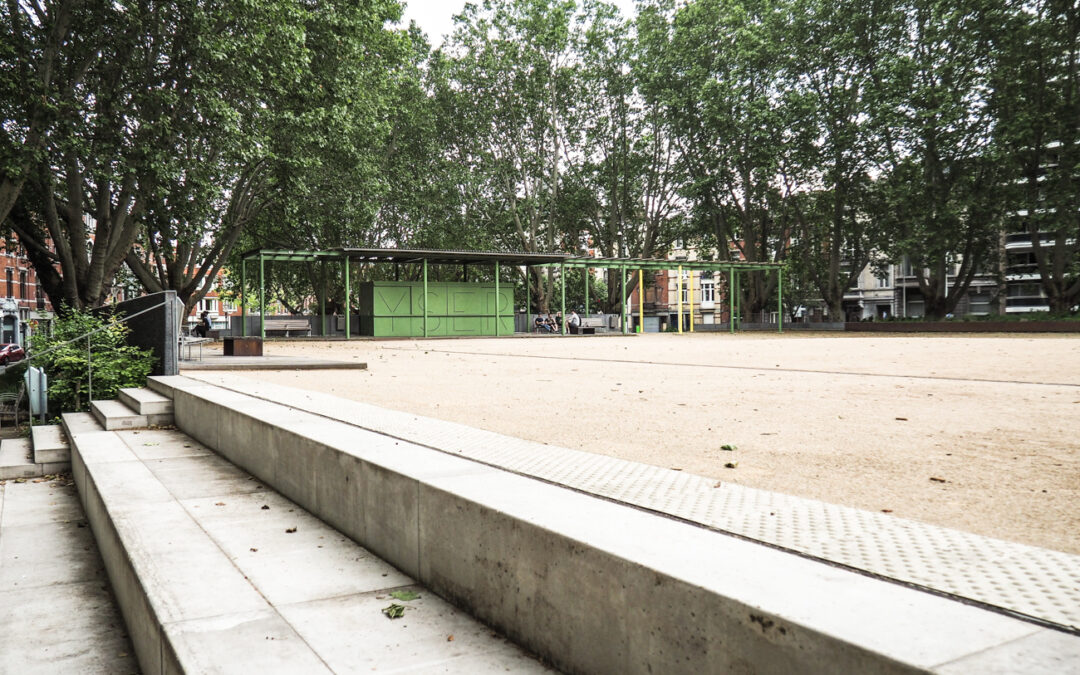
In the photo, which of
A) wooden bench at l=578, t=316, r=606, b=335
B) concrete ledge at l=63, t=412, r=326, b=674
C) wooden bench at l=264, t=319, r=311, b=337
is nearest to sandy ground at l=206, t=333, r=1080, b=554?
concrete ledge at l=63, t=412, r=326, b=674

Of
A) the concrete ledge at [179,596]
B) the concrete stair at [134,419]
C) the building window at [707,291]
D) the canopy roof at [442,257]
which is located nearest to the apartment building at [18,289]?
the canopy roof at [442,257]

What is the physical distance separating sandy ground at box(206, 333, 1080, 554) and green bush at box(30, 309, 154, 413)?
165 centimetres

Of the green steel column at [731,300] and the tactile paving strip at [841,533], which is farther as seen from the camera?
the green steel column at [731,300]

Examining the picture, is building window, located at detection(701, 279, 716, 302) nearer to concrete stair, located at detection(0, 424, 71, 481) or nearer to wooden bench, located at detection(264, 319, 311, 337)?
wooden bench, located at detection(264, 319, 311, 337)

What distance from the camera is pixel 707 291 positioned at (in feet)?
261

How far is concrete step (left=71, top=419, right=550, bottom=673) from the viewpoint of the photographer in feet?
7.75

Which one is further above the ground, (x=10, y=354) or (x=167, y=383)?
(x=167, y=383)

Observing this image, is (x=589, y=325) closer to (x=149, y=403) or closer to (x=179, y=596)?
(x=149, y=403)

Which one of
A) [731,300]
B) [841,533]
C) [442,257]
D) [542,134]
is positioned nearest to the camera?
[841,533]

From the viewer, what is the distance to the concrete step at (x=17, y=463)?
7266mm

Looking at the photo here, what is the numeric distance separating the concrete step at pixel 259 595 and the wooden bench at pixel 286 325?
3154cm

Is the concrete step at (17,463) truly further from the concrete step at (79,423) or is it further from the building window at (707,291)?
the building window at (707,291)

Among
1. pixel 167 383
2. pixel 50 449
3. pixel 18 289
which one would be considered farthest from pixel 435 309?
pixel 18 289

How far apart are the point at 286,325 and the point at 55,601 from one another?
3267 cm
